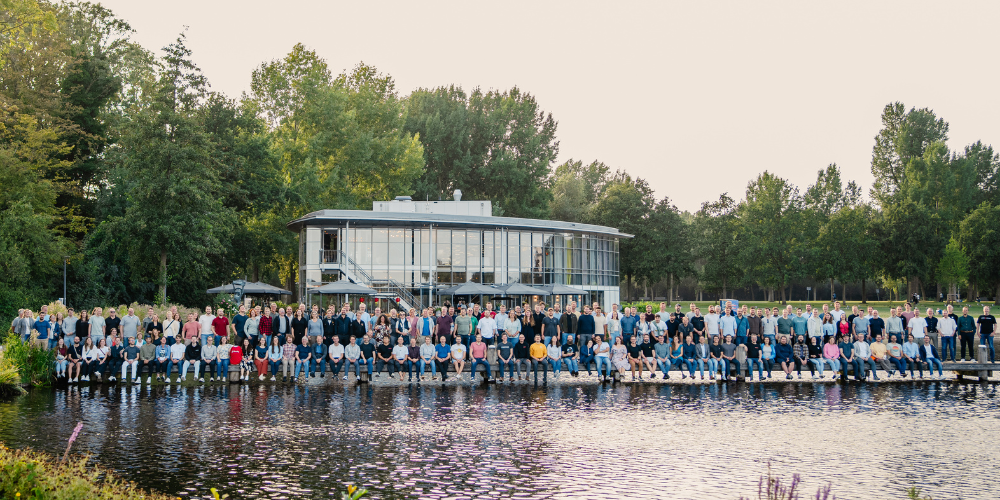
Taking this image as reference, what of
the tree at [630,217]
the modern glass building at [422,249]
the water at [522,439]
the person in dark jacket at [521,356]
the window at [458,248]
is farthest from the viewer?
the tree at [630,217]

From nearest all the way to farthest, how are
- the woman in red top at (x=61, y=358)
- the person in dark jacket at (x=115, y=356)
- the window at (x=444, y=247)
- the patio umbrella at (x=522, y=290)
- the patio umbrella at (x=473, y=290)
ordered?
the woman in red top at (x=61, y=358) < the person in dark jacket at (x=115, y=356) < the patio umbrella at (x=473, y=290) < the patio umbrella at (x=522, y=290) < the window at (x=444, y=247)

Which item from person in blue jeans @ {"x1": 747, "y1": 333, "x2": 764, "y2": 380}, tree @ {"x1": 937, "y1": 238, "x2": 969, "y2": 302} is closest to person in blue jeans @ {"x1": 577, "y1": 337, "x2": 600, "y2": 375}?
person in blue jeans @ {"x1": 747, "y1": 333, "x2": 764, "y2": 380}

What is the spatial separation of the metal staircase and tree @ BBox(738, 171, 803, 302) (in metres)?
51.7

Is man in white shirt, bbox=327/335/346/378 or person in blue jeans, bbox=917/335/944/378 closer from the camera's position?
man in white shirt, bbox=327/335/346/378

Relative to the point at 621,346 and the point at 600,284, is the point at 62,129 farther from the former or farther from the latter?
the point at 621,346

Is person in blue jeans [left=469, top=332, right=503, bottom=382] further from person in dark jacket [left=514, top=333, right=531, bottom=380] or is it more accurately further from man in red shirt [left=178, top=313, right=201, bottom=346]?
man in red shirt [left=178, top=313, right=201, bottom=346]

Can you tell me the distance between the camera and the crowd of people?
2194 cm

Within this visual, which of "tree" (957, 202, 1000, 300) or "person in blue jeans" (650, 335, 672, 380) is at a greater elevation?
"tree" (957, 202, 1000, 300)

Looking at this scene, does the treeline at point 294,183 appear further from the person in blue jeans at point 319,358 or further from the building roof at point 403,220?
the person in blue jeans at point 319,358

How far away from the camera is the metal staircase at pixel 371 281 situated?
40719mm

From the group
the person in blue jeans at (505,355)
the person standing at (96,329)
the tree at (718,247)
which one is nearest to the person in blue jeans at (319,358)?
the person in blue jeans at (505,355)

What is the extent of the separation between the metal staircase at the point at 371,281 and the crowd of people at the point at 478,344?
16936 millimetres

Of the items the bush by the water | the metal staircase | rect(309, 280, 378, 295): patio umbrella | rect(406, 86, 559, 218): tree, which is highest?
rect(406, 86, 559, 218): tree

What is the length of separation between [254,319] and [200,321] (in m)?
1.42
